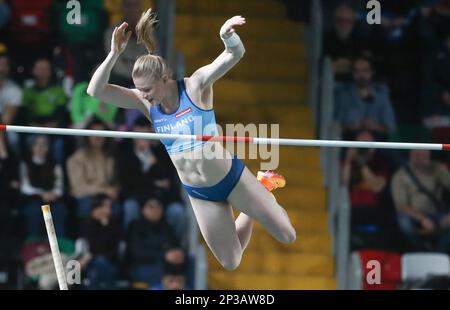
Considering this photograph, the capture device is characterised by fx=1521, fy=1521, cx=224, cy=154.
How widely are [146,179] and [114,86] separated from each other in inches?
156

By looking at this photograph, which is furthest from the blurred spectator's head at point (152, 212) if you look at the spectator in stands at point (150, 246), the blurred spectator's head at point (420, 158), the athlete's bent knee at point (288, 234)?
the athlete's bent knee at point (288, 234)

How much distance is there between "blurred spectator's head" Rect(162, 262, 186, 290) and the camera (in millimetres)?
14070

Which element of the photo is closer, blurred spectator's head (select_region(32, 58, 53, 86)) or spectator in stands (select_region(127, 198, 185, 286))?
spectator in stands (select_region(127, 198, 185, 286))

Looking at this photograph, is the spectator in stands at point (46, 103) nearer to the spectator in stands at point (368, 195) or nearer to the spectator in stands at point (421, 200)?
the spectator in stands at point (368, 195)

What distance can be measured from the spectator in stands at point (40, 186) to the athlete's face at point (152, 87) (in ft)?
12.8

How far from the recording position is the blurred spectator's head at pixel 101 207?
14383 millimetres

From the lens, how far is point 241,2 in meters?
16.5

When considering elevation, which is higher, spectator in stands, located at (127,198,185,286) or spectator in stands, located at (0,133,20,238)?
spectator in stands, located at (0,133,20,238)

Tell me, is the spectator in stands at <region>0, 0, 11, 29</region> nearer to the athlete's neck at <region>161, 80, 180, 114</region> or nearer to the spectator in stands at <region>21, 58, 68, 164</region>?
the spectator in stands at <region>21, 58, 68, 164</region>

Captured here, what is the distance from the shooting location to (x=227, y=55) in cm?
1061

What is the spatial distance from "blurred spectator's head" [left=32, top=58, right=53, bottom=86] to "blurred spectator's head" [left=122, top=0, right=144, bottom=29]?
955 millimetres

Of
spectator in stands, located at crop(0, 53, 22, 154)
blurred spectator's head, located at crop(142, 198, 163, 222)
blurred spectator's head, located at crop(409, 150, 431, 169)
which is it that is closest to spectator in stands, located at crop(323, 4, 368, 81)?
blurred spectator's head, located at crop(409, 150, 431, 169)
